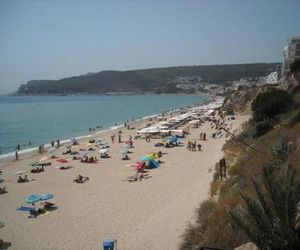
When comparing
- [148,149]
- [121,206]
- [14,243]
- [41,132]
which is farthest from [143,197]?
[41,132]

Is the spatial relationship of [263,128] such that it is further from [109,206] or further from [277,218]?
[277,218]

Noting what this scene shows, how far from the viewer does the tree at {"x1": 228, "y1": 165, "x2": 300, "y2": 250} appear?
5367 mm

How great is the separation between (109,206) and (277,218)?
10.2 meters

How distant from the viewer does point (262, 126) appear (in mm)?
Result: 21453

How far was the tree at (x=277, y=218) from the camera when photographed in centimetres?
537

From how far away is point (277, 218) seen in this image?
5.67 metres

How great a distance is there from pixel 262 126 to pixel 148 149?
12.3 m

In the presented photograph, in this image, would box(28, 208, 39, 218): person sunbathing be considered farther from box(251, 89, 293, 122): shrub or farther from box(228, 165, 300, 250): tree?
box(251, 89, 293, 122): shrub

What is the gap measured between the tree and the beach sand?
5124 mm

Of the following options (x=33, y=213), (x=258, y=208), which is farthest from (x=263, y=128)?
(x=258, y=208)

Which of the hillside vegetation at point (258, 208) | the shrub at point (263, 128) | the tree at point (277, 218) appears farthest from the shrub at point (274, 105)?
the tree at point (277, 218)

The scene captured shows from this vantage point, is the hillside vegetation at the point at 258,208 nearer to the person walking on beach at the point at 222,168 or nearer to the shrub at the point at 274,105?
the person walking on beach at the point at 222,168

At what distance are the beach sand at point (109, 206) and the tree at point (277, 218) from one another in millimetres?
5124

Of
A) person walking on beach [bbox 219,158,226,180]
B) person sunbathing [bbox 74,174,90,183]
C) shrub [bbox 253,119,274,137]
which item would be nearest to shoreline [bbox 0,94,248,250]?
person sunbathing [bbox 74,174,90,183]
